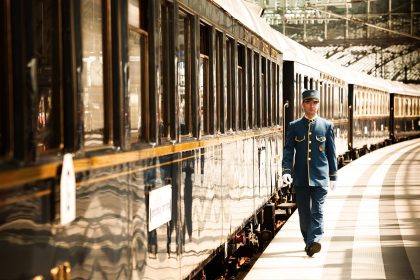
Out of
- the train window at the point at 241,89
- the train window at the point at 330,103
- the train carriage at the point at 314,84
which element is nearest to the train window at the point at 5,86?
the train window at the point at 241,89

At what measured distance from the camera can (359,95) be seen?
97.7ft

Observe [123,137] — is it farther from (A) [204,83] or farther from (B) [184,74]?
(A) [204,83]

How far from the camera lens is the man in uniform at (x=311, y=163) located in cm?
842

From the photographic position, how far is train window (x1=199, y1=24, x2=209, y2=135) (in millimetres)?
6898

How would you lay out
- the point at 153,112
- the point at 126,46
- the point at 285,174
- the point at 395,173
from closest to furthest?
the point at 126,46
the point at 153,112
the point at 285,174
the point at 395,173

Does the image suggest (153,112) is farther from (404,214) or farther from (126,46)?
(404,214)

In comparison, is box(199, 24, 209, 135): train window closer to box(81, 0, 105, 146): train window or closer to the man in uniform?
the man in uniform

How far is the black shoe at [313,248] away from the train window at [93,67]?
4.61 m

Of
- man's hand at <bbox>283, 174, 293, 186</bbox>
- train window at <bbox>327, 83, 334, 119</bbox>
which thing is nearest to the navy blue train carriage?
man's hand at <bbox>283, 174, 293, 186</bbox>

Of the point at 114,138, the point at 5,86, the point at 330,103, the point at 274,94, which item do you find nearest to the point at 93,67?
the point at 114,138

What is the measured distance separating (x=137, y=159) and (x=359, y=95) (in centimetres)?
2577

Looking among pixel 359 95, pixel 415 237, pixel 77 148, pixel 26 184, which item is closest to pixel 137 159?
pixel 77 148

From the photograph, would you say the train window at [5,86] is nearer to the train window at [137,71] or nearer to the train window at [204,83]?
the train window at [137,71]

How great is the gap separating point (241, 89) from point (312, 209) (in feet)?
5.28
